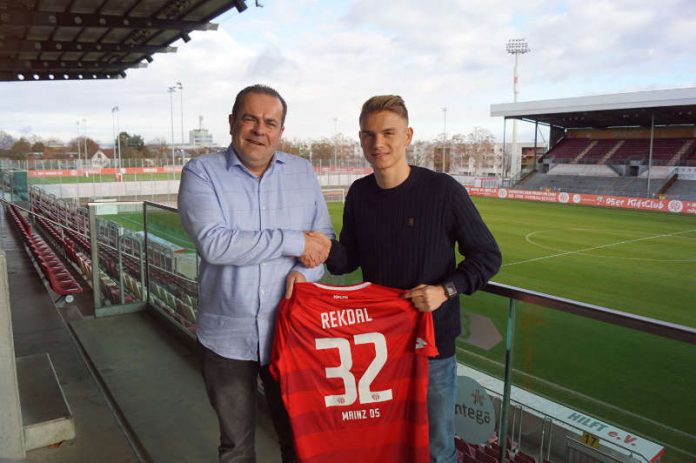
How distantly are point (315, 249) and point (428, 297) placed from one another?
0.43 m

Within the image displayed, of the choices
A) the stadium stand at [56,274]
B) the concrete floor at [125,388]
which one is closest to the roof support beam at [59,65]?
the stadium stand at [56,274]

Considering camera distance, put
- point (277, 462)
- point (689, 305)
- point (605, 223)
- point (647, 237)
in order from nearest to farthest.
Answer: point (277, 462), point (689, 305), point (647, 237), point (605, 223)

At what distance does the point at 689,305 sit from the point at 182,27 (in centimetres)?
1135

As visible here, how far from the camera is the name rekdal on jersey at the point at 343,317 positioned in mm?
1902

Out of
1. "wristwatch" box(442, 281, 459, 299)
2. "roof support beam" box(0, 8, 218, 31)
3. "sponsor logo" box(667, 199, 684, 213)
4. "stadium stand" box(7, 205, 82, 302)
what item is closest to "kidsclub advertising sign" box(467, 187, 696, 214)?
"sponsor logo" box(667, 199, 684, 213)

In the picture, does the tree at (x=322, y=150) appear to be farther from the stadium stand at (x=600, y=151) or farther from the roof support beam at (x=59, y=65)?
the roof support beam at (x=59, y=65)

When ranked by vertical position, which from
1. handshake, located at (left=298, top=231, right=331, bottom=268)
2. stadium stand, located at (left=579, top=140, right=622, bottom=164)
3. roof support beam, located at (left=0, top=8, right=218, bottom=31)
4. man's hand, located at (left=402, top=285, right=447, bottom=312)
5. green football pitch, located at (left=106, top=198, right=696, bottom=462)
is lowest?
green football pitch, located at (left=106, top=198, right=696, bottom=462)

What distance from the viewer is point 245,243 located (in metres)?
1.80

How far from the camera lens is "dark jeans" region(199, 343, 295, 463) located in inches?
77.4

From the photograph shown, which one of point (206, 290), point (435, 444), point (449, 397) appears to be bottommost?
point (435, 444)

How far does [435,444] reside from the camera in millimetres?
1979

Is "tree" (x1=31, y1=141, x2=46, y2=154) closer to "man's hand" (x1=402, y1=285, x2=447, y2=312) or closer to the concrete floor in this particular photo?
the concrete floor

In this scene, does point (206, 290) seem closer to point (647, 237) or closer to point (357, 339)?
point (357, 339)

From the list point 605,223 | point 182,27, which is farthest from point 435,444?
point 605,223
